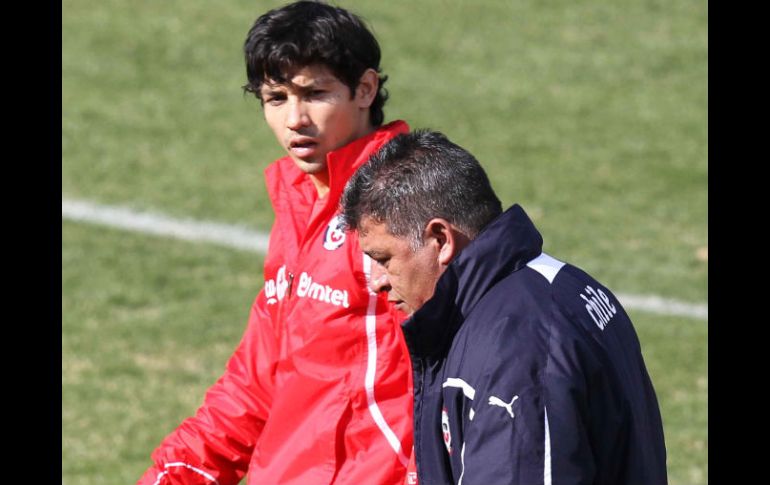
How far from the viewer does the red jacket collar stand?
4430 millimetres

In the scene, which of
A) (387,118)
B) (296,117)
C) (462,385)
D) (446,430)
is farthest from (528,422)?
(387,118)

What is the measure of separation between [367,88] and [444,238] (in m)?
1.18

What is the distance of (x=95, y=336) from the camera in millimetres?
9219

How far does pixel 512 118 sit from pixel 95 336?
457 cm

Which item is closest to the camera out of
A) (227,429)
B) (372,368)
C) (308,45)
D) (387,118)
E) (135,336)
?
(372,368)

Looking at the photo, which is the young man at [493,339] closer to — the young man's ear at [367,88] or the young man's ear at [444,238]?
the young man's ear at [444,238]

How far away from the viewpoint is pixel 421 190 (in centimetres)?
363

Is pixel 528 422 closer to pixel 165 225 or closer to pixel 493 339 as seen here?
pixel 493 339

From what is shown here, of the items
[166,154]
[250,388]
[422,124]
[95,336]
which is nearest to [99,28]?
[166,154]

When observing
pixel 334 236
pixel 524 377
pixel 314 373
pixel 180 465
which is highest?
pixel 334 236

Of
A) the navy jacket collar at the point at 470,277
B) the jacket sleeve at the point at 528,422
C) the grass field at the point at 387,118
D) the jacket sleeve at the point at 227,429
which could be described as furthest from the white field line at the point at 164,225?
the jacket sleeve at the point at 528,422

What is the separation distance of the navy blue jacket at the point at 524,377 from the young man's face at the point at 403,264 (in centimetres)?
12
